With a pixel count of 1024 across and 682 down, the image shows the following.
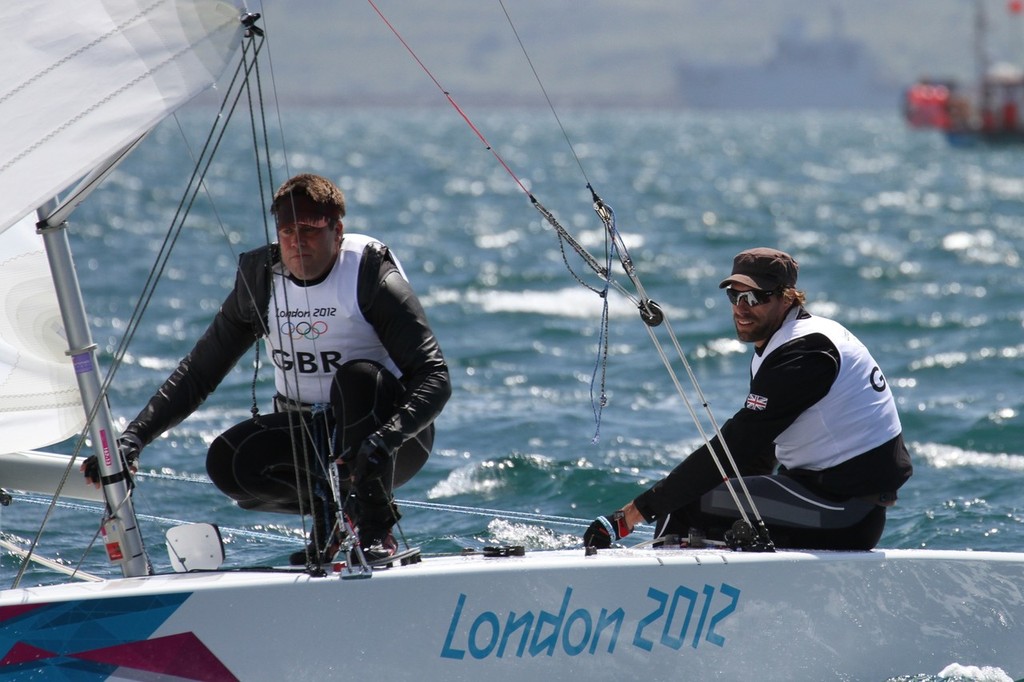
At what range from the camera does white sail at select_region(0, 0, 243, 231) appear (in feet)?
8.29

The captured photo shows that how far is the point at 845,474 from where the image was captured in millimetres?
3072

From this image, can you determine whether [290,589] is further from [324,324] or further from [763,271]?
[763,271]

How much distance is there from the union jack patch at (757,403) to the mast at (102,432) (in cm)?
130

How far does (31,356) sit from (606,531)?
1.34 m

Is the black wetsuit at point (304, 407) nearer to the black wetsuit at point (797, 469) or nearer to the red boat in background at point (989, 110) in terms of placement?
the black wetsuit at point (797, 469)

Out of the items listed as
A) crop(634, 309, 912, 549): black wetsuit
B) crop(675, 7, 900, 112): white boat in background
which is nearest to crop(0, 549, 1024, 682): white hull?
crop(634, 309, 912, 549): black wetsuit

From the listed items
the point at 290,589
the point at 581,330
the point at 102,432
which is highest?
the point at 102,432

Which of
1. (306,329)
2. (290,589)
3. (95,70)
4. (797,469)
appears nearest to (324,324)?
(306,329)

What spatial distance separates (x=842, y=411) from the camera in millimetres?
3041

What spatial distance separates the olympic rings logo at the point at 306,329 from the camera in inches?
119

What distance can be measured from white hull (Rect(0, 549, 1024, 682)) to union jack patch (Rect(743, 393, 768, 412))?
0.31 meters

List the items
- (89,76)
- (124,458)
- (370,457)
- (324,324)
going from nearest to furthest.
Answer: (89,76)
(370,457)
(124,458)
(324,324)

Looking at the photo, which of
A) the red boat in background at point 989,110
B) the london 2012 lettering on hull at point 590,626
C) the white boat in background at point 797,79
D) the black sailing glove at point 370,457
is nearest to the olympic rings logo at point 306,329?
the black sailing glove at point 370,457

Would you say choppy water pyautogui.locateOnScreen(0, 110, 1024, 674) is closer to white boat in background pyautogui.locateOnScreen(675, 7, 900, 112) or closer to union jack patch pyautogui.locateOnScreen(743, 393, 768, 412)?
union jack patch pyautogui.locateOnScreen(743, 393, 768, 412)
